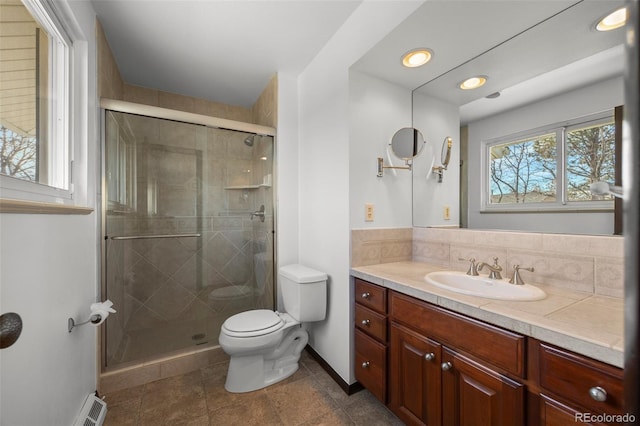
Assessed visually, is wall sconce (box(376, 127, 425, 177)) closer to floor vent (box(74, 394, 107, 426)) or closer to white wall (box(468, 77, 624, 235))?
white wall (box(468, 77, 624, 235))

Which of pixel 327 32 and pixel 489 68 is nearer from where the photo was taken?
pixel 489 68

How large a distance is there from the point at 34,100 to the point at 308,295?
1708 mm

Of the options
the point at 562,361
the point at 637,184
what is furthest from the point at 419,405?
the point at 637,184

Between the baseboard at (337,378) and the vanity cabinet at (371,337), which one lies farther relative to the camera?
the baseboard at (337,378)

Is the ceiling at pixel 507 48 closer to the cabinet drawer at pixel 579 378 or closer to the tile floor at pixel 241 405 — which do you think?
the cabinet drawer at pixel 579 378

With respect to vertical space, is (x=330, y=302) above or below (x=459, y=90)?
below

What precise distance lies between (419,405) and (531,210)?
1123mm

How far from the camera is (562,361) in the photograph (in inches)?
30.8

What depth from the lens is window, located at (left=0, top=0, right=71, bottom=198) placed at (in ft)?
3.13

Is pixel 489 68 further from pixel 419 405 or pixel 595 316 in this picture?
pixel 419 405

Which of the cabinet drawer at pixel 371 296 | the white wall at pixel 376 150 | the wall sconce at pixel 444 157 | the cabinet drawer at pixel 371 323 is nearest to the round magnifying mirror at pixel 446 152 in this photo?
the wall sconce at pixel 444 157

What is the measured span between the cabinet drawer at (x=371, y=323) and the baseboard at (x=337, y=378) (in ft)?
1.33

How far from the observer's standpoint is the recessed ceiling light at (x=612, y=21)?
110cm

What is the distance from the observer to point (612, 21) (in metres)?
1.13
